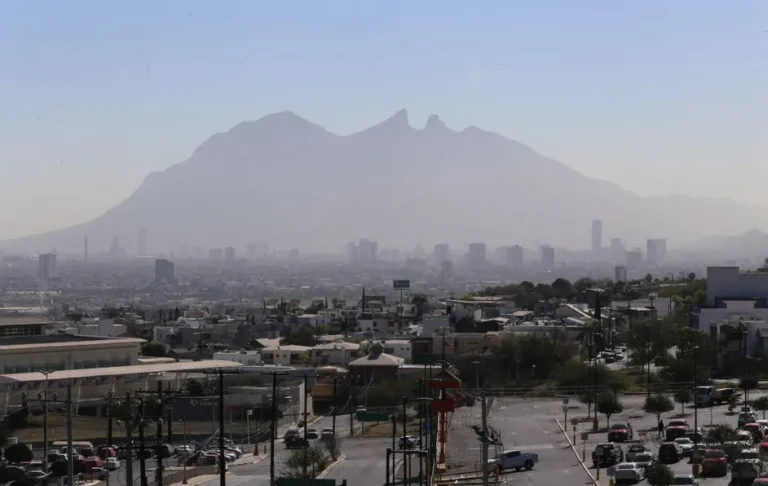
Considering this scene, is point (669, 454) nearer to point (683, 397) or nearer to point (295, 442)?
point (683, 397)

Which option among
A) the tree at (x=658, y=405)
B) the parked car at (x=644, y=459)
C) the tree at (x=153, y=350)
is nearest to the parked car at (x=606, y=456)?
the parked car at (x=644, y=459)

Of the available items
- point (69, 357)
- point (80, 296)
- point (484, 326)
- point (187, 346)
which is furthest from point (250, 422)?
point (80, 296)

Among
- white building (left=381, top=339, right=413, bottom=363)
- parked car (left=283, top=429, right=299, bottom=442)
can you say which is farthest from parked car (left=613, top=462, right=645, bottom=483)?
white building (left=381, top=339, right=413, bottom=363)

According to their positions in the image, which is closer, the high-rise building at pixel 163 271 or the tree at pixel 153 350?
the tree at pixel 153 350

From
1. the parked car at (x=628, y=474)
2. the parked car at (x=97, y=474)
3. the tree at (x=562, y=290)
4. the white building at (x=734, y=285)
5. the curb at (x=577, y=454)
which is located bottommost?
the parked car at (x=97, y=474)

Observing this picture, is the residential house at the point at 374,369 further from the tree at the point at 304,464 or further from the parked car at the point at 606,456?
the parked car at the point at 606,456

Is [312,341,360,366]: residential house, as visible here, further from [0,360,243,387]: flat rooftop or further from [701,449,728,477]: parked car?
[701,449,728,477]: parked car

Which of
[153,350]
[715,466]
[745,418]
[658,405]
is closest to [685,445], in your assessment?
→ [715,466]
